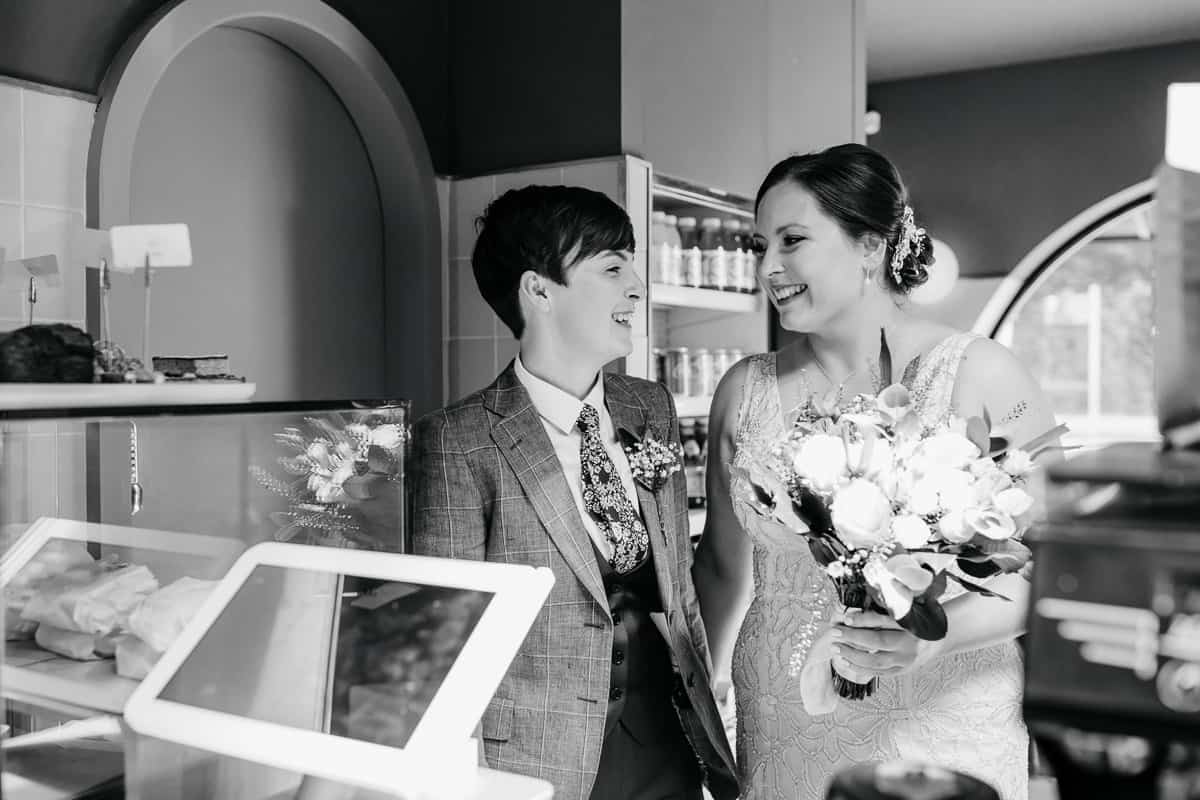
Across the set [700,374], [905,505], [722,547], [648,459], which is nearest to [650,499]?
[648,459]

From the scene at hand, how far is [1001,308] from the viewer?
656 centimetres

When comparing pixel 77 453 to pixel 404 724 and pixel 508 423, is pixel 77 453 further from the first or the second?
pixel 508 423

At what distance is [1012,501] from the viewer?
1.33 m

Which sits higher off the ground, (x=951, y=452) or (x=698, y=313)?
(x=698, y=313)

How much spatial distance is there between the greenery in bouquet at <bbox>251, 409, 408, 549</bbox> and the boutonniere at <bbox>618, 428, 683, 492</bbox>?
64 centimetres

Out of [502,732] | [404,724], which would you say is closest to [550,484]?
[502,732]

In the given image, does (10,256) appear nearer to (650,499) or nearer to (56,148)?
(56,148)

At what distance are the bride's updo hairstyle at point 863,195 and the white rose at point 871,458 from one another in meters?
0.71

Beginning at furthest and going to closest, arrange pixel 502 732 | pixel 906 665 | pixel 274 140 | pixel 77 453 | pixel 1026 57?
pixel 1026 57 < pixel 274 140 < pixel 502 732 < pixel 906 665 < pixel 77 453

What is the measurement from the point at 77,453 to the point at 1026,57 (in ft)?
21.3

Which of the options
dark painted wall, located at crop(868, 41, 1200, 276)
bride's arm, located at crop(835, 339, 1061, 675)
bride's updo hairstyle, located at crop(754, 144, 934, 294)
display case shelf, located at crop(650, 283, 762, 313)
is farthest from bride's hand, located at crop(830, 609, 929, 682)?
dark painted wall, located at crop(868, 41, 1200, 276)

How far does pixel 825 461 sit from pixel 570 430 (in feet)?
2.20

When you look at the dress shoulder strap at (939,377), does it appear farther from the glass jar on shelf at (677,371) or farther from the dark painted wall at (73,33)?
the dark painted wall at (73,33)

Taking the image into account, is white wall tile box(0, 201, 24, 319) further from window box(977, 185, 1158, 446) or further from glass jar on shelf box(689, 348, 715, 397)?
window box(977, 185, 1158, 446)
